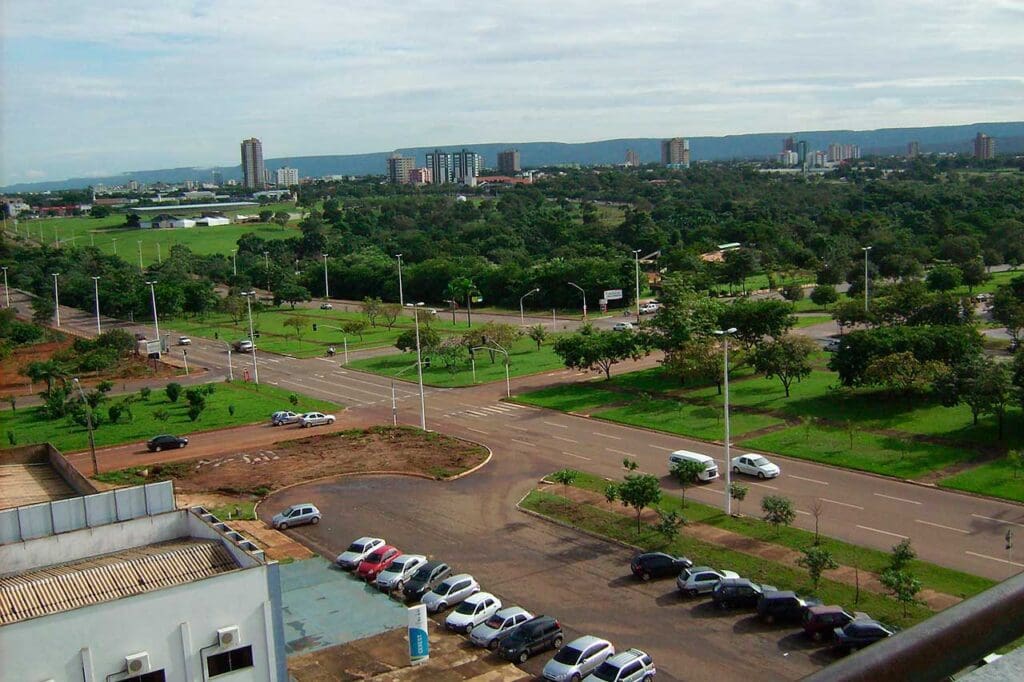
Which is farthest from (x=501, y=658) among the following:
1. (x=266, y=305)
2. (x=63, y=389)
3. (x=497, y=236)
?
(x=497, y=236)

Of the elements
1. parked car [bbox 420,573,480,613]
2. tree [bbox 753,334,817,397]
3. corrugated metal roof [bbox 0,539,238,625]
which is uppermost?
corrugated metal roof [bbox 0,539,238,625]

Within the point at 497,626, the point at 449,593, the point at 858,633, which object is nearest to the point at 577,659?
the point at 497,626

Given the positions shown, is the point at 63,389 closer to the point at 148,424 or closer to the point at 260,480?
the point at 148,424

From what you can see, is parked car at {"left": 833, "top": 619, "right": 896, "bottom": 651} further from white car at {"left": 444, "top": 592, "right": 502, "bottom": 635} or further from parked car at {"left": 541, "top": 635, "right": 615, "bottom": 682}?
white car at {"left": 444, "top": 592, "right": 502, "bottom": 635}

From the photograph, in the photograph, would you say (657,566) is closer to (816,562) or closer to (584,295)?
(816,562)

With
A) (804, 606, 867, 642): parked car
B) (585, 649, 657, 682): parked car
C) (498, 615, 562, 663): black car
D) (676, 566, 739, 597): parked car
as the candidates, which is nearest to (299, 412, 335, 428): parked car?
(676, 566, 739, 597): parked car

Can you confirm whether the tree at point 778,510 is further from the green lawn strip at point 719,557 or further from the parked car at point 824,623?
the parked car at point 824,623
